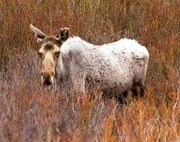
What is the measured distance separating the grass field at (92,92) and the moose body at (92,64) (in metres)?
0.29

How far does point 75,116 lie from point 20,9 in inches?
198

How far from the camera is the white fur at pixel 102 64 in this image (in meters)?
7.15

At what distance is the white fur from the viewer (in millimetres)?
7148

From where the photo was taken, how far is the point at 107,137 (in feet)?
13.5

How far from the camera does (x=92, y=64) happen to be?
7.51 meters

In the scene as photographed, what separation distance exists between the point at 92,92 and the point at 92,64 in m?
0.59

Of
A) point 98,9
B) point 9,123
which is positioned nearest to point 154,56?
point 98,9

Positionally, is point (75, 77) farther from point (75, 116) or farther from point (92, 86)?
point (75, 116)

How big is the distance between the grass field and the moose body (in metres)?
0.29

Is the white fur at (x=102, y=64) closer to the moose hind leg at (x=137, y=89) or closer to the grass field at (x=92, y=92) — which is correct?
the moose hind leg at (x=137, y=89)

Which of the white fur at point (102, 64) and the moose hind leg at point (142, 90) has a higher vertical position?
the white fur at point (102, 64)

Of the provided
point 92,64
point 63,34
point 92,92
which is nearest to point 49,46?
point 63,34

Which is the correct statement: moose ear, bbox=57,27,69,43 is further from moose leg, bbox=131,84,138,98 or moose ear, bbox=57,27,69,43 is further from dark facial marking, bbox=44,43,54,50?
moose leg, bbox=131,84,138,98

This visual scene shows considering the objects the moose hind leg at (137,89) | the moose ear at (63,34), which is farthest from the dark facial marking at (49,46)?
the moose hind leg at (137,89)
